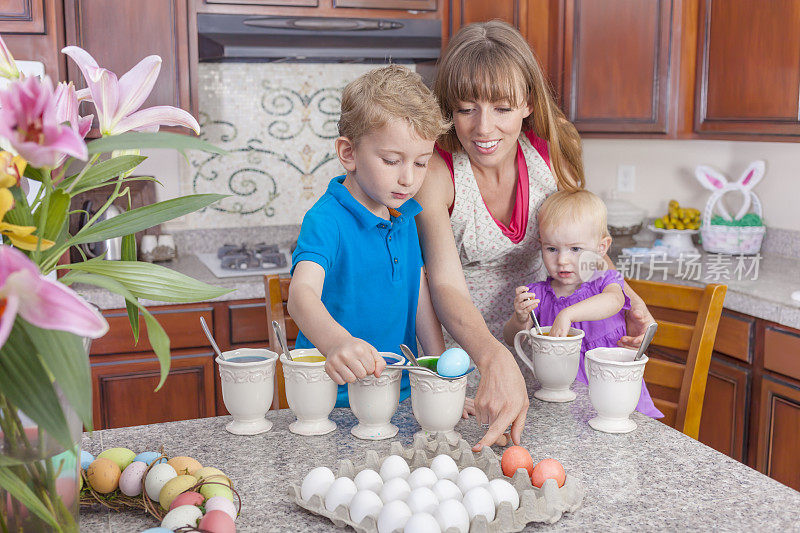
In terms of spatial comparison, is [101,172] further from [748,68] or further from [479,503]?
[748,68]

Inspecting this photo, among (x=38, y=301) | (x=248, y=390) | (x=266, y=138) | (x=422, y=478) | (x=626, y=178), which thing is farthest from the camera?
(x=626, y=178)

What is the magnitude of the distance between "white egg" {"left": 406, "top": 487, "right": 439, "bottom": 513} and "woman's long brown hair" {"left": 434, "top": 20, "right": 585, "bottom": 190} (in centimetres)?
99

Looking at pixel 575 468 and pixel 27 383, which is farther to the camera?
pixel 575 468

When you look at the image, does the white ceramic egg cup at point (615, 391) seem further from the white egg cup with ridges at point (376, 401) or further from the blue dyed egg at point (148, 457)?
the blue dyed egg at point (148, 457)

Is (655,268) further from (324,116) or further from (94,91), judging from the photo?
(94,91)

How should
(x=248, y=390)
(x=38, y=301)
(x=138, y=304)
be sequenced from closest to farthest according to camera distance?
(x=38, y=301) → (x=138, y=304) → (x=248, y=390)

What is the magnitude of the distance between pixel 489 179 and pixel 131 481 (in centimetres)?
118

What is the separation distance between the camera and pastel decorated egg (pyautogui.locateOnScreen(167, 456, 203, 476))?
93cm

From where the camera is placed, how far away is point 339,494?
0.88 m

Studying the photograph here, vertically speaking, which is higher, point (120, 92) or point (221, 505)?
point (120, 92)

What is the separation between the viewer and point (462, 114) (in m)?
1.65

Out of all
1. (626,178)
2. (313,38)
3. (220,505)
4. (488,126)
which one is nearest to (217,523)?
(220,505)

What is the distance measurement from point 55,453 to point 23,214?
224 mm

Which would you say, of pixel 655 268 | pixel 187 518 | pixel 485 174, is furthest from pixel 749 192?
pixel 187 518
